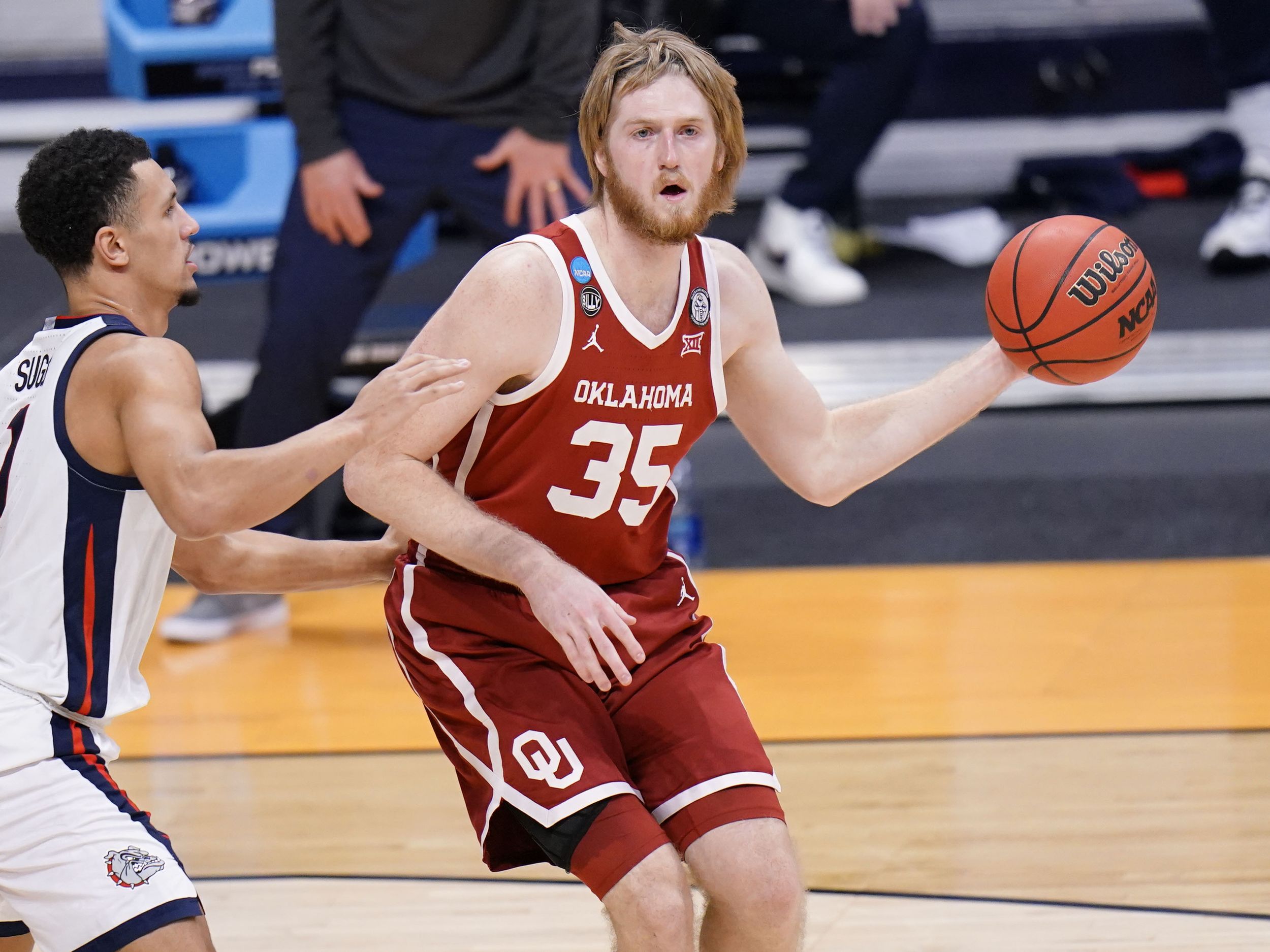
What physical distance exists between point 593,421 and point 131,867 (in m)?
0.93

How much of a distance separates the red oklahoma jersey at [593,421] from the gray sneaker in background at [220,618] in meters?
2.35

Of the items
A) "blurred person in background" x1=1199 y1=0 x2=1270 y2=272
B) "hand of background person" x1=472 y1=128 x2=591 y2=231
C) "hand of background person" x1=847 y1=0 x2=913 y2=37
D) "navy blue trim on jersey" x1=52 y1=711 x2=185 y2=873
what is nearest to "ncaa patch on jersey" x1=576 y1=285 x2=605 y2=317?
"navy blue trim on jersey" x1=52 y1=711 x2=185 y2=873

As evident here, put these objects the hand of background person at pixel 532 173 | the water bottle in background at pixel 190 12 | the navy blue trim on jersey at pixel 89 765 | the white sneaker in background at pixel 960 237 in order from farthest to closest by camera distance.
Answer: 1. the white sneaker in background at pixel 960 237
2. the water bottle in background at pixel 190 12
3. the hand of background person at pixel 532 173
4. the navy blue trim on jersey at pixel 89 765

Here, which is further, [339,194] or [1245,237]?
[1245,237]

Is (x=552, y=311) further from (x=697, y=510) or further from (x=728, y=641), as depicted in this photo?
(x=697, y=510)

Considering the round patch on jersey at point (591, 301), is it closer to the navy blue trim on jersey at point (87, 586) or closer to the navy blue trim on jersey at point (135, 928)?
the navy blue trim on jersey at point (87, 586)

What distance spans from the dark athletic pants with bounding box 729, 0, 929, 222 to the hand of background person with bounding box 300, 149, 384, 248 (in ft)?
8.43

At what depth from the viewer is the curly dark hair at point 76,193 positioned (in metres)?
2.36

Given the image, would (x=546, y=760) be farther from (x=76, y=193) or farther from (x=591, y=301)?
(x=76, y=193)

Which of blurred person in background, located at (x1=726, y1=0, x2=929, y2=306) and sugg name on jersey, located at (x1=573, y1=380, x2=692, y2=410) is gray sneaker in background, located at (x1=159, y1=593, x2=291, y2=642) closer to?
sugg name on jersey, located at (x1=573, y1=380, x2=692, y2=410)

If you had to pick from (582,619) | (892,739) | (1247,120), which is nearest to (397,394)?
(582,619)

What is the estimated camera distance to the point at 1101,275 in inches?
111

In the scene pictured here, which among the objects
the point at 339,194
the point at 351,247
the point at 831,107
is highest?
the point at 339,194

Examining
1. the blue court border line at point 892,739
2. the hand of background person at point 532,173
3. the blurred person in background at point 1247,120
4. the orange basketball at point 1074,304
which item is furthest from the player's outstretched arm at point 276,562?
the blurred person in background at point 1247,120
